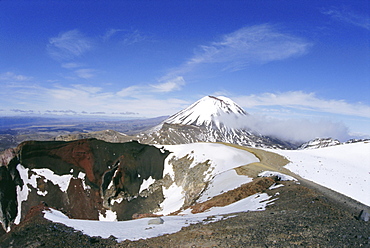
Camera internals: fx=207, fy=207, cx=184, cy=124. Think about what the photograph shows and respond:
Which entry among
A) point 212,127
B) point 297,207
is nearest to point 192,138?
point 212,127

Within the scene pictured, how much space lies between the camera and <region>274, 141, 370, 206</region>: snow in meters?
21.9

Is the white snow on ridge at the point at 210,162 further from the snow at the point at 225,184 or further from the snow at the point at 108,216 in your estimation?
the snow at the point at 108,216

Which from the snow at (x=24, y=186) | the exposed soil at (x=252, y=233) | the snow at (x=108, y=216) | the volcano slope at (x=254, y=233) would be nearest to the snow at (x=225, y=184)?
the volcano slope at (x=254, y=233)

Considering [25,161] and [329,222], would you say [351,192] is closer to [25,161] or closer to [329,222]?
[329,222]

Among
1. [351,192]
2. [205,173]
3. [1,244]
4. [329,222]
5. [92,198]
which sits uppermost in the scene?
[329,222]

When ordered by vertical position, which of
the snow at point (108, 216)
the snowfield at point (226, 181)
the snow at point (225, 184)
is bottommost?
the snow at point (108, 216)

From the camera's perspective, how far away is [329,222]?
393 inches

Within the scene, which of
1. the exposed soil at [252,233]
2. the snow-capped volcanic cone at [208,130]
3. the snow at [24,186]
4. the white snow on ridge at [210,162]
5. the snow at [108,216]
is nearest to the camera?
the exposed soil at [252,233]

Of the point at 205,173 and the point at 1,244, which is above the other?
the point at 1,244

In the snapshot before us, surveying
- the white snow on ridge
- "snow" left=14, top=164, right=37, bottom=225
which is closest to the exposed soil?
the white snow on ridge

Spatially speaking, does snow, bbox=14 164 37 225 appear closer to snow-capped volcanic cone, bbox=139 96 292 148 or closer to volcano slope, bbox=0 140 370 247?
volcano slope, bbox=0 140 370 247

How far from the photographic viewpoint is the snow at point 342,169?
71.9ft

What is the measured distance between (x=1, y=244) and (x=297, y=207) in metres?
15.8

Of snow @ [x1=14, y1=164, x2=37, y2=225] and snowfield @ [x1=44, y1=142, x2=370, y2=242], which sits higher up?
snowfield @ [x1=44, y1=142, x2=370, y2=242]
